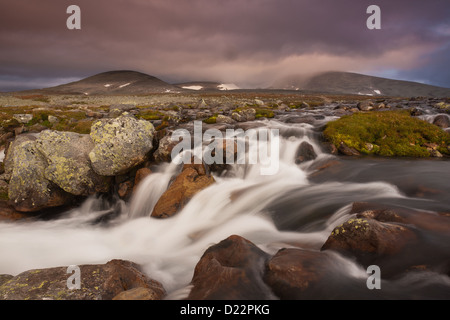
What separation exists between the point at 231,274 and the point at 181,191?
6.72m

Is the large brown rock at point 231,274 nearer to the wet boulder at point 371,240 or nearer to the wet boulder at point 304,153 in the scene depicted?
the wet boulder at point 371,240

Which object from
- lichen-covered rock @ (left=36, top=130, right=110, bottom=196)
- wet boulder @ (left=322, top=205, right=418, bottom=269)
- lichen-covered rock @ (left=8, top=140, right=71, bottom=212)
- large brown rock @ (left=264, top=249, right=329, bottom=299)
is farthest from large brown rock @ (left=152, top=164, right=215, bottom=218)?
wet boulder @ (left=322, top=205, right=418, bottom=269)

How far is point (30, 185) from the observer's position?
1138cm

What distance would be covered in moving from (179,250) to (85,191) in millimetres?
6890

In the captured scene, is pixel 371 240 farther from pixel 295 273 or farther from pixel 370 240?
pixel 295 273

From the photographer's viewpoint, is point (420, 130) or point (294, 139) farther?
point (294, 139)

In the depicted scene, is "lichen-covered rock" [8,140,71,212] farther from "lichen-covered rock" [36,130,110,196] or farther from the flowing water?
the flowing water

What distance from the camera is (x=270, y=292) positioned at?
4023mm

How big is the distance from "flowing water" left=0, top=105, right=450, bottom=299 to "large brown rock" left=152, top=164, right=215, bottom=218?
32 centimetres

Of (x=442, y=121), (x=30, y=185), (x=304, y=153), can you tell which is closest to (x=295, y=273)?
(x=304, y=153)
